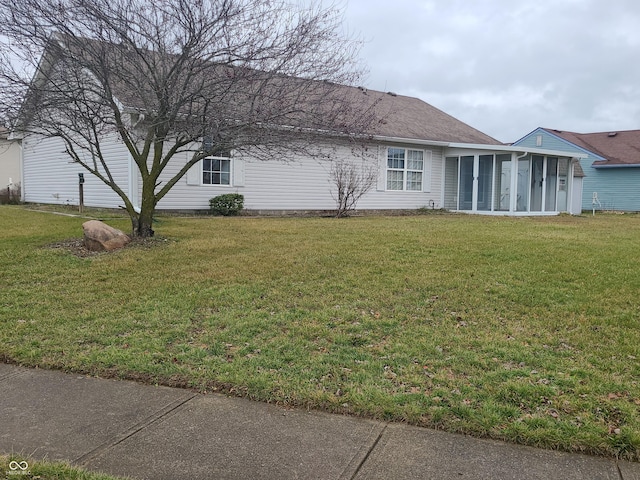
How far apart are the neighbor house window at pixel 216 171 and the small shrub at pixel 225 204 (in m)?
0.57

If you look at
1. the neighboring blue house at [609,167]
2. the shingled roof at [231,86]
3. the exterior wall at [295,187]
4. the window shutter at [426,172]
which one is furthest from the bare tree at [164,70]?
the neighboring blue house at [609,167]

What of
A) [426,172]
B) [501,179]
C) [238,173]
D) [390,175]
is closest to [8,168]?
[238,173]

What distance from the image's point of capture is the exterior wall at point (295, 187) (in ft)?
49.6

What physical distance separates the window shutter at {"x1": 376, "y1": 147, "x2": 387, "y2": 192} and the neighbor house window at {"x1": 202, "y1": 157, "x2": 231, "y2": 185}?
577 cm

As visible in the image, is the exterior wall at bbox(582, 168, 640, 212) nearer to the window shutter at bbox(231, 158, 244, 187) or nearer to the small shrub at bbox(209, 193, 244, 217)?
the window shutter at bbox(231, 158, 244, 187)

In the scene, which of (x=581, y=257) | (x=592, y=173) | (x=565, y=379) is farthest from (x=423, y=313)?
(x=592, y=173)

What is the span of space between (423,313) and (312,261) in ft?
8.61

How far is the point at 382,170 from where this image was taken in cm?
1897

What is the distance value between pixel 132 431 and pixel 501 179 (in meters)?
18.4

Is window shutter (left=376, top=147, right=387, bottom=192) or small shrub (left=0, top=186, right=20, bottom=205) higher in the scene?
window shutter (left=376, top=147, right=387, bottom=192)

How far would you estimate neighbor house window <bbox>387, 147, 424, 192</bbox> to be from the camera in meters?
19.3

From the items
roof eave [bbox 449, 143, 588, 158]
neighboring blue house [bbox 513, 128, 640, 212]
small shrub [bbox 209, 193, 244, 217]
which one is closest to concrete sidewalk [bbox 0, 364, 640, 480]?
small shrub [bbox 209, 193, 244, 217]

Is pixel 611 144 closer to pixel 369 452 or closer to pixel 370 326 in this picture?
pixel 370 326

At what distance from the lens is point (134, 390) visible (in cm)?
397
